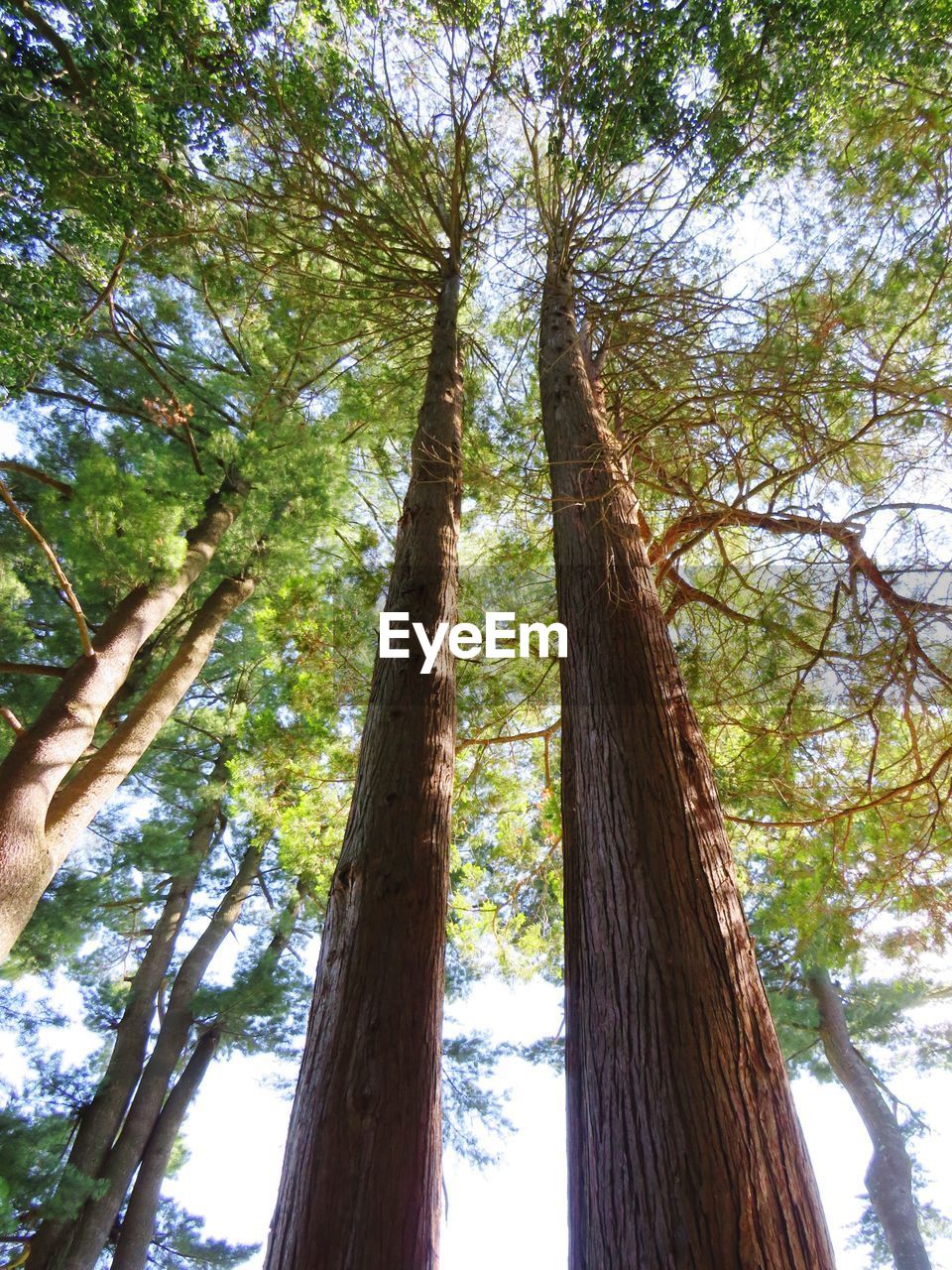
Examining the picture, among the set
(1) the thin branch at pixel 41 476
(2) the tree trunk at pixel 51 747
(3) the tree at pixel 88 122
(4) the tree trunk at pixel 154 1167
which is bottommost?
(4) the tree trunk at pixel 154 1167

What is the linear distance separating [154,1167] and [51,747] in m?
6.80

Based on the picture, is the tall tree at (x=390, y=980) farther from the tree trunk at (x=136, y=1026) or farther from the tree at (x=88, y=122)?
the tree trunk at (x=136, y=1026)

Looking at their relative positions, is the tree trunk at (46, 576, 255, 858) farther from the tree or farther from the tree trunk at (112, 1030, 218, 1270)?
the tree trunk at (112, 1030, 218, 1270)

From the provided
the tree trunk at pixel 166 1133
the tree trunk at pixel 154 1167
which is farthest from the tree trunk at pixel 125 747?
the tree trunk at pixel 154 1167

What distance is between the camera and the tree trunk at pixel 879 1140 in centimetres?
743

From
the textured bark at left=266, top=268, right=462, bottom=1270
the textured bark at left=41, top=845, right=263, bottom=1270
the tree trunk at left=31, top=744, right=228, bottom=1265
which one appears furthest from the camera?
the tree trunk at left=31, top=744, right=228, bottom=1265

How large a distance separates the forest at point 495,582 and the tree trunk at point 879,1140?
5cm

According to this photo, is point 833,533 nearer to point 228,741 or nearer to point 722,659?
point 722,659

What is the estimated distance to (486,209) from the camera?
6246 millimetres

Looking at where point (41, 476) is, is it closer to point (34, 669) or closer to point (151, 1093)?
point (34, 669)

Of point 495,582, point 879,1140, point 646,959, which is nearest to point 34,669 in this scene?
point 495,582

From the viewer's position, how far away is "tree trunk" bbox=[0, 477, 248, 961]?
3398 mm

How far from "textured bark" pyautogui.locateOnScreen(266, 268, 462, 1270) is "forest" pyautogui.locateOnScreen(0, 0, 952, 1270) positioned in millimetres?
13

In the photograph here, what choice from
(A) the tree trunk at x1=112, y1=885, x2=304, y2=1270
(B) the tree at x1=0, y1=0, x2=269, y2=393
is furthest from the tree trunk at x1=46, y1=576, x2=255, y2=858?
(A) the tree trunk at x1=112, y1=885, x2=304, y2=1270
